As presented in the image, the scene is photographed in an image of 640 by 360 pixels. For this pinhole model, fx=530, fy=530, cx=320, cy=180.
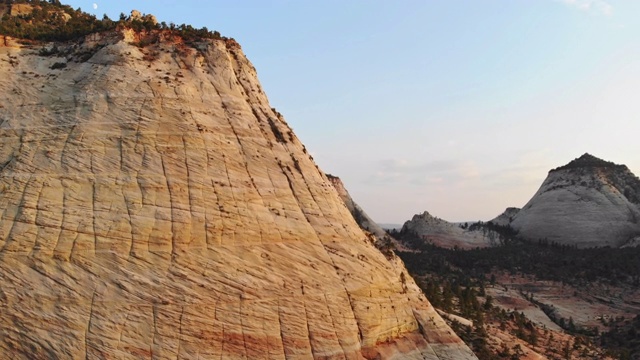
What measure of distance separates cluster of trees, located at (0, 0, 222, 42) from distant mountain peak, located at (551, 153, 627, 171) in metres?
103

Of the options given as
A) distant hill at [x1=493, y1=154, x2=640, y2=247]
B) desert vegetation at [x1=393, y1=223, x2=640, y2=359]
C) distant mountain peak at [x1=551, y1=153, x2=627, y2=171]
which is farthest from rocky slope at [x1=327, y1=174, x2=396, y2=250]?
distant mountain peak at [x1=551, y1=153, x2=627, y2=171]

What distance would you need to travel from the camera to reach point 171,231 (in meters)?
20.2

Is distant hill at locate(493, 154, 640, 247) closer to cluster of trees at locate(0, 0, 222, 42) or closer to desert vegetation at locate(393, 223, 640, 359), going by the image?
desert vegetation at locate(393, 223, 640, 359)

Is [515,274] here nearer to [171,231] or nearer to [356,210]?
[356,210]

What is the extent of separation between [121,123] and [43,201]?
16.7ft

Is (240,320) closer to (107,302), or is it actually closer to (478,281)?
(107,302)

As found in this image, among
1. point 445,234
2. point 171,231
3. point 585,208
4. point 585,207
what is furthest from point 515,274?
point 171,231

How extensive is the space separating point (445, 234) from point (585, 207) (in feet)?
88.5

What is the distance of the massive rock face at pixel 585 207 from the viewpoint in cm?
9531

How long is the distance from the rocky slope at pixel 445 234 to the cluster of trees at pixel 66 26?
2852 inches

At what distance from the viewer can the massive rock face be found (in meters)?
95.3

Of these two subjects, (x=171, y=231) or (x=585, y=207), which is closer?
(x=171, y=231)

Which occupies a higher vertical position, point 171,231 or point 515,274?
point 171,231

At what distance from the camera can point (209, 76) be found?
2784 centimetres
